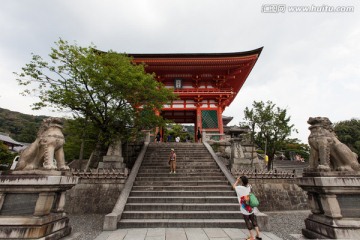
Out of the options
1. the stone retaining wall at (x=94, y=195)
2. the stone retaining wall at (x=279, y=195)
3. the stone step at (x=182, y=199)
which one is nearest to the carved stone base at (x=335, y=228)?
the stone step at (x=182, y=199)

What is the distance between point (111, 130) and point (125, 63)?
337 cm

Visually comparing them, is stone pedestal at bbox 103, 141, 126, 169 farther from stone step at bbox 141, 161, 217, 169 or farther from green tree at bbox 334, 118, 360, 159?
green tree at bbox 334, 118, 360, 159

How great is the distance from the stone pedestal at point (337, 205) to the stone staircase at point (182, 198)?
210 cm

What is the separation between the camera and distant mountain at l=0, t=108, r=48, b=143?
5176cm

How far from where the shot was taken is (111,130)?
8.88m

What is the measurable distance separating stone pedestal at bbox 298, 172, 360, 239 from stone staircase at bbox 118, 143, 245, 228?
2.10m

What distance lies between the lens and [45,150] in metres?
4.67

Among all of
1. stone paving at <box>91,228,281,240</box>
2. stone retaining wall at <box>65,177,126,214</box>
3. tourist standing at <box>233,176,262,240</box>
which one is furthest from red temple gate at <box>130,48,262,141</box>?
tourist standing at <box>233,176,262,240</box>

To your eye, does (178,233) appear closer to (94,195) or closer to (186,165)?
(94,195)

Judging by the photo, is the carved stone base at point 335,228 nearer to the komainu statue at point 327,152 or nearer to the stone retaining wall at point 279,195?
the komainu statue at point 327,152

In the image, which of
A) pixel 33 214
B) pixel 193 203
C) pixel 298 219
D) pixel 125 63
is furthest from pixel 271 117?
pixel 33 214

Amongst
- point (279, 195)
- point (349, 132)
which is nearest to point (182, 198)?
point (279, 195)

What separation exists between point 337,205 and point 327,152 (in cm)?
121

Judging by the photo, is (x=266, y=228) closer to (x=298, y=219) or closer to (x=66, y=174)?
(x=298, y=219)
